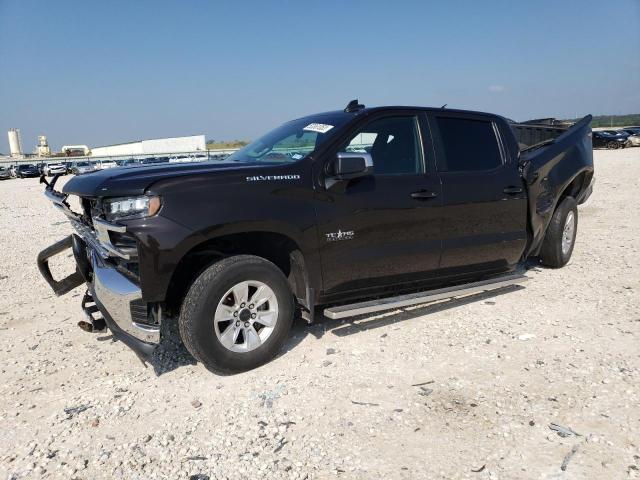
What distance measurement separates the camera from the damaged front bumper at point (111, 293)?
3.19 meters

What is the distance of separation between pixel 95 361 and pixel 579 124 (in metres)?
5.96

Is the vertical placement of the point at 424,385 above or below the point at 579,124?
below

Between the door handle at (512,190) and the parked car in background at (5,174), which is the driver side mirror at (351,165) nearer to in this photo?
the door handle at (512,190)

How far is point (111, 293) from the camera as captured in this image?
3314mm

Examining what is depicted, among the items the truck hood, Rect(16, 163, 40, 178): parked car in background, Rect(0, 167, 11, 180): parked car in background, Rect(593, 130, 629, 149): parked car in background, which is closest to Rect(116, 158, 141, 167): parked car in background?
the truck hood

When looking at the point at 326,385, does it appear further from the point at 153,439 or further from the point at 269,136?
the point at 269,136

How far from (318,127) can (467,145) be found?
151 centimetres

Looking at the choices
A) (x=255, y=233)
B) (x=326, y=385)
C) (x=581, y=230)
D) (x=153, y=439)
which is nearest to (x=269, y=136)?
(x=255, y=233)

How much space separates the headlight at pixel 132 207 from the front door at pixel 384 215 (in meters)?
1.17

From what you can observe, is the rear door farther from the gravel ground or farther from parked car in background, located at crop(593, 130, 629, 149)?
parked car in background, located at crop(593, 130, 629, 149)

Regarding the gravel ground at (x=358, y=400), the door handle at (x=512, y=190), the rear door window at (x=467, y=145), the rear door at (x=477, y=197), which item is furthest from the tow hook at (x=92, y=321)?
the door handle at (x=512, y=190)

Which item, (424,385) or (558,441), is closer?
(558,441)

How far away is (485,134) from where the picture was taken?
4.86 m

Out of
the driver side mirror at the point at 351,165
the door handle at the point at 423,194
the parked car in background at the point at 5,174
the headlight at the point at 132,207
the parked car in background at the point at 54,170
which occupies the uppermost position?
the parked car in background at the point at 5,174
